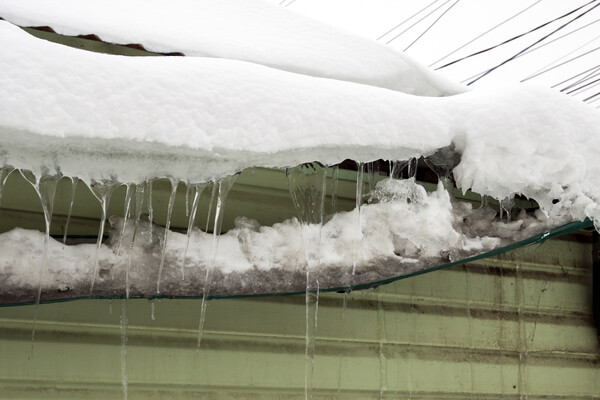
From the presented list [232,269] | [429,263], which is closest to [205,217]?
[232,269]

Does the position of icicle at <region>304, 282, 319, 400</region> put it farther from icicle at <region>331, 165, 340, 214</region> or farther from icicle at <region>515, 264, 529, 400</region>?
icicle at <region>515, 264, 529, 400</region>

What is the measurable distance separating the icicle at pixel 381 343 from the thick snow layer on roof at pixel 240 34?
1076 millimetres

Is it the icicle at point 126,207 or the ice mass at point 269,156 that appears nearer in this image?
the ice mass at point 269,156

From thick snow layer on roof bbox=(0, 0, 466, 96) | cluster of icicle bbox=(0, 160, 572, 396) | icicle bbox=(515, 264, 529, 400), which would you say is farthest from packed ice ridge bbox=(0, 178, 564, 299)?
icicle bbox=(515, 264, 529, 400)

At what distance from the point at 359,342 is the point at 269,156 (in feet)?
4.46

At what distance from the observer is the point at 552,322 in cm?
331

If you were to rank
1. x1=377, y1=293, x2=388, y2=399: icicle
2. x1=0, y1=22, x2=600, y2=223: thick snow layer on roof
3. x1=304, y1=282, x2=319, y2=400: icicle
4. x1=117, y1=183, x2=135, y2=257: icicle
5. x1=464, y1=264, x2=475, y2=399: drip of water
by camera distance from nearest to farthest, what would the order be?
x1=0, y1=22, x2=600, y2=223: thick snow layer on roof, x1=117, y1=183, x2=135, y2=257: icicle, x1=304, y1=282, x2=319, y2=400: icicle, x1=377, y1=293, x2=388, y2=399: icicle, x1=464, y1=264, x2=475, y2=399: drip of water

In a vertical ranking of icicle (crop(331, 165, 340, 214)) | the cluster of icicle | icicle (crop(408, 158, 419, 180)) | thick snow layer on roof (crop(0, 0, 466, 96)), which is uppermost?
thick snow layer on roof (crop(0, 0, 466, 96))

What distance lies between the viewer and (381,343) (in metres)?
2.87

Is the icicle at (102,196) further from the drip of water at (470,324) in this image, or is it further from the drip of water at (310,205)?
the drip of water at (470,324)

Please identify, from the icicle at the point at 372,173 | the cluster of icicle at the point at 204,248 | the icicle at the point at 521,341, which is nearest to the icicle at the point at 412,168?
the cluster of icicle at the point at 204,248

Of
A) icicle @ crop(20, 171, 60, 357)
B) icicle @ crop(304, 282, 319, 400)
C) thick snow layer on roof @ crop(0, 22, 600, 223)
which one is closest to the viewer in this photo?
thick snow layer on roof @ crop(0, 22, 600, 223)

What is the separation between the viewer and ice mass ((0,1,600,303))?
167 cm

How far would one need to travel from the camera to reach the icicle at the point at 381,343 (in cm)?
284
